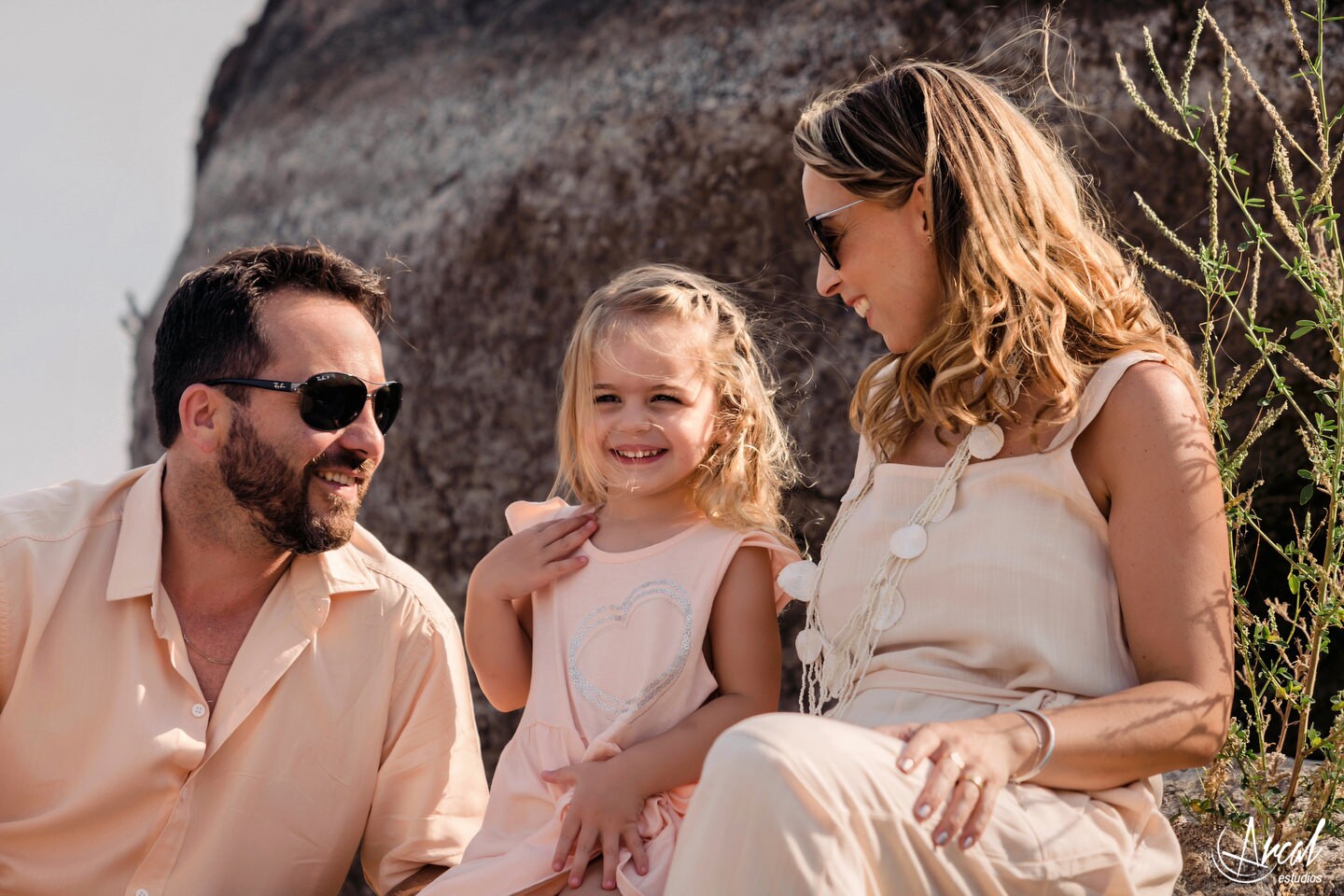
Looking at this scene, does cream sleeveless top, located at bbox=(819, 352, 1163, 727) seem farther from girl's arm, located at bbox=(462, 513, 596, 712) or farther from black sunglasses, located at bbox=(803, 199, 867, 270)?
girl's arm, located at bbox=(462, 513, 596, 712)

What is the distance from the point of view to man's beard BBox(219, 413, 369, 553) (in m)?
3.12

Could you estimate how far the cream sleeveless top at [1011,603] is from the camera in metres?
2.27

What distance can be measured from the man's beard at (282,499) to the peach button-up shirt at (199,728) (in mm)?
112

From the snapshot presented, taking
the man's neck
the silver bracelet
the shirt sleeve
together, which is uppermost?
the man's neck

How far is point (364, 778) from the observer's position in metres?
3.15

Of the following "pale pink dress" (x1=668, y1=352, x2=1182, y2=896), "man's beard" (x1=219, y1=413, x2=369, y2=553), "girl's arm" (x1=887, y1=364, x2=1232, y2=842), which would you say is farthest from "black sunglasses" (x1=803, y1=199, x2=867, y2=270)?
"man's beard" (x1=219, y1=413, x2=369, y2=553)

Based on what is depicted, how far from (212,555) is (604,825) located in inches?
48.3

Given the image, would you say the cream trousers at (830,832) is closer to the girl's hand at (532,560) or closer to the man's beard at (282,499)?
the girl's hand at (532,560)

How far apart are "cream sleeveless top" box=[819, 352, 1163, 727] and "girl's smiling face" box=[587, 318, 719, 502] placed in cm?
72

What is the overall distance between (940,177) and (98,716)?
216 cm

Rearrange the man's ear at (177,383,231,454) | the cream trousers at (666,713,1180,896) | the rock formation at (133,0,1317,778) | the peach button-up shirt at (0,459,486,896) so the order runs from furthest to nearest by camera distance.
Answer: the rock formation at (133,0,1317,778) < the man's ear at (177,383,231,454) < the peach button-up shirt at (0,459,486,896) < the cream trousers at (666,713,1180,896)

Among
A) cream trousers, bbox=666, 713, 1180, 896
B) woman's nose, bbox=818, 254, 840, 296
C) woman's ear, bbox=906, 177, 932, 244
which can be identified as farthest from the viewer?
woman's nose, bbox=818, 254, 840, 296

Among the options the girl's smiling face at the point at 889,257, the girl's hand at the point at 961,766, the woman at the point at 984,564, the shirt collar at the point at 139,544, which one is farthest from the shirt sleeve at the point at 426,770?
the girl's hand at the point at 961,766

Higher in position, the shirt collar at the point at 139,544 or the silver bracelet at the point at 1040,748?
the shirt collar at the point at 139,544
